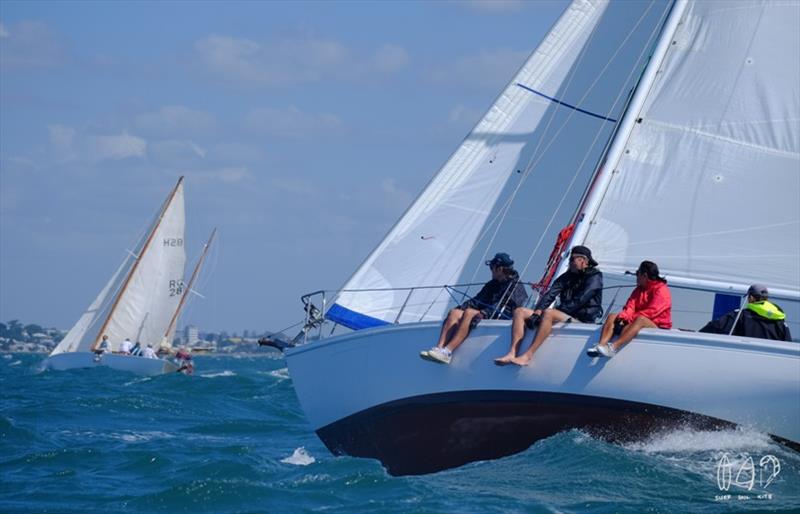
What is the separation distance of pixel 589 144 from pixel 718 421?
4007mm

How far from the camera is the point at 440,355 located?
1198cm

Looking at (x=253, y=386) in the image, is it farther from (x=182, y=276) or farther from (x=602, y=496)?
(x=602, y=496)

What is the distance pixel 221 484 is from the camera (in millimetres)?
11688

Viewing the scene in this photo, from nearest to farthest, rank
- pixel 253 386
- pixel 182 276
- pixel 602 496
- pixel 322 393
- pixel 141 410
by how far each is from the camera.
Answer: pixel 602 496 < pixel 322 393 < pixel 141 410 < pixel 253 386 < pixel 182 276

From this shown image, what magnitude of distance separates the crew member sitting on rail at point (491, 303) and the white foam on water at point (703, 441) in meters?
1.81

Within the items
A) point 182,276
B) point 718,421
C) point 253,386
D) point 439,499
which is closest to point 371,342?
point 439,499

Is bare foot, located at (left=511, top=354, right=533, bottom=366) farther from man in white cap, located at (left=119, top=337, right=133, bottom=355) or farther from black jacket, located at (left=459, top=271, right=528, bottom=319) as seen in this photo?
man in white cap, located at (left=119, top=337, right=133, bottom=355)

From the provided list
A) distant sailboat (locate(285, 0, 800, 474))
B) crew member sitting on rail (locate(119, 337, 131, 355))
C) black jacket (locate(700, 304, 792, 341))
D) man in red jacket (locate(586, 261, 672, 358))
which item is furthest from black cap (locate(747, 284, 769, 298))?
crew member sitting on rail (locate(119, 337, 131, 355))

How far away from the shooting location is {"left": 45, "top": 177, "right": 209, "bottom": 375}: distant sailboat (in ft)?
155

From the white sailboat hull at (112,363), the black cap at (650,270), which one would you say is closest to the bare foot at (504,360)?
the black cap at (650,270)

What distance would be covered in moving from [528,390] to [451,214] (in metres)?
2.80

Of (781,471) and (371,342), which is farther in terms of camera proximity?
(371,342)

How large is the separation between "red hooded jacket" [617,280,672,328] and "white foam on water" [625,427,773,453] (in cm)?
94

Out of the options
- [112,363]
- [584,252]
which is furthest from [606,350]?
[112,363]
